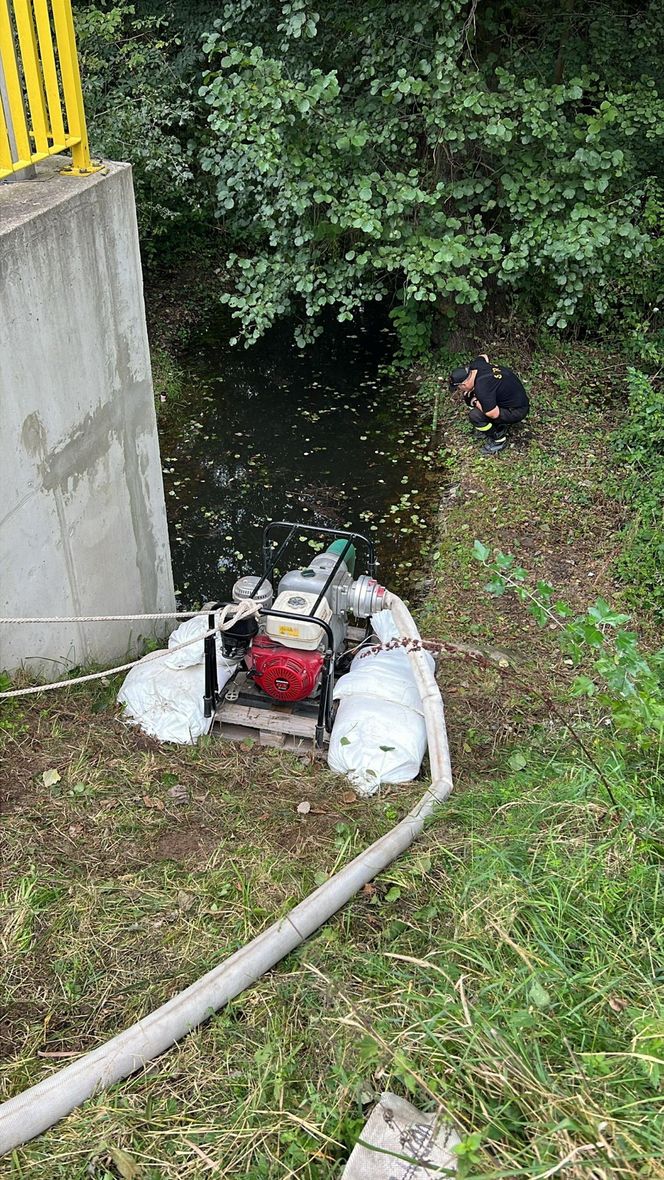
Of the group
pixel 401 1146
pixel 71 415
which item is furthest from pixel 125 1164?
pixel 71 415

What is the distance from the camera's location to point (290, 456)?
8.72m

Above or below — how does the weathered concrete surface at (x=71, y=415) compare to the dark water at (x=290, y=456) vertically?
above

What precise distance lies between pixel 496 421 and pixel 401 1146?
695cm

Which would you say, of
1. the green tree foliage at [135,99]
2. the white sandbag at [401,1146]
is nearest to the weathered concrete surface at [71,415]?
the white sandbag at [401,1146]

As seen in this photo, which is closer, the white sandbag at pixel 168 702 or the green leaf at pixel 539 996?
the green leaf at pixel 539 996

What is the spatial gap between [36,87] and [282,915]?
3.71 meters

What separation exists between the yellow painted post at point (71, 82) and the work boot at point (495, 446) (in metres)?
4.87

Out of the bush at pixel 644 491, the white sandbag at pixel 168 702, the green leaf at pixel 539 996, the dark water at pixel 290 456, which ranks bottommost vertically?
the dark water at pixel 290 456

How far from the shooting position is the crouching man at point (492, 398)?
27.0 ft

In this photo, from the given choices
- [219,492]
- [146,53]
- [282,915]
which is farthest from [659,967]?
[146,53]

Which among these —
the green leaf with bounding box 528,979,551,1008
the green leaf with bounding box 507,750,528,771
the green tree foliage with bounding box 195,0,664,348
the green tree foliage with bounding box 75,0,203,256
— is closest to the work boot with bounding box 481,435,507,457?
the green tree foliage with bounding box 195,0,664,348

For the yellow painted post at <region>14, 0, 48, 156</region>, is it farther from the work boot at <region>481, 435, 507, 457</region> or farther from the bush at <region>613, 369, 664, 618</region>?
the work boot at <region>481, 435, 507, 457</region>

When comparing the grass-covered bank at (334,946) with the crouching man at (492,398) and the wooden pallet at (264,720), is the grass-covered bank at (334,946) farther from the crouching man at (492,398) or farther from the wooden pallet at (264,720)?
the crouching man at (492,398)

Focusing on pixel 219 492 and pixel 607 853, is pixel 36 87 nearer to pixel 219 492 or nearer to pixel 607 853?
pixel 607 853
